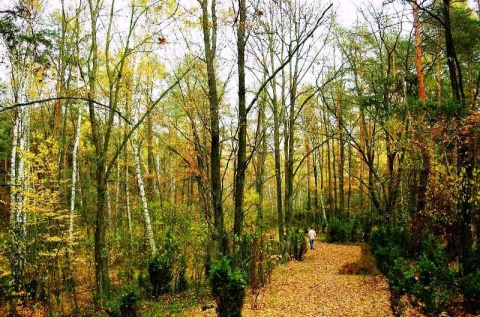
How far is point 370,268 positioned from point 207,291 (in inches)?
205

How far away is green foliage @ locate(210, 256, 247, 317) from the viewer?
604 centimetres

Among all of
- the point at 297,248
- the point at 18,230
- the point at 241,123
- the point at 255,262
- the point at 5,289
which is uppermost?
the point at 241,123

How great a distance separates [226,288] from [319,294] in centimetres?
408

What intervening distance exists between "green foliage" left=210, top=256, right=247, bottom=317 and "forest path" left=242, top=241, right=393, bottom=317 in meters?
1.54

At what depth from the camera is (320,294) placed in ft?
29.9

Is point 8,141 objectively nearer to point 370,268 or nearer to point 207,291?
point 207,291

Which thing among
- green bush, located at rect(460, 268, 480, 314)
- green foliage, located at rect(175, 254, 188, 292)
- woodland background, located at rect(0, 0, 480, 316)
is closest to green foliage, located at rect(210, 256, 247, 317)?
woodland background, located at rect(0, 0, 480, 316)

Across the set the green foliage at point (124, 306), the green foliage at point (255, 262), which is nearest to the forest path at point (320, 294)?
the green foliage at point (255, 262)

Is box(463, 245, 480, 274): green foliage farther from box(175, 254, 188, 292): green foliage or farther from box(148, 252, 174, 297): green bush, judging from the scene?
box(148, 252, 174, 297): green bush

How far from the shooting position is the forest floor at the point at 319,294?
297 inches

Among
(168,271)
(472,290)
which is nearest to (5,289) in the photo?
(168,271)

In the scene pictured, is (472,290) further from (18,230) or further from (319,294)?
(18,230)

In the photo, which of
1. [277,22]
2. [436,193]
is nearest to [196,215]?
[277,22]

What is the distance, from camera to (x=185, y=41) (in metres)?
9.78
